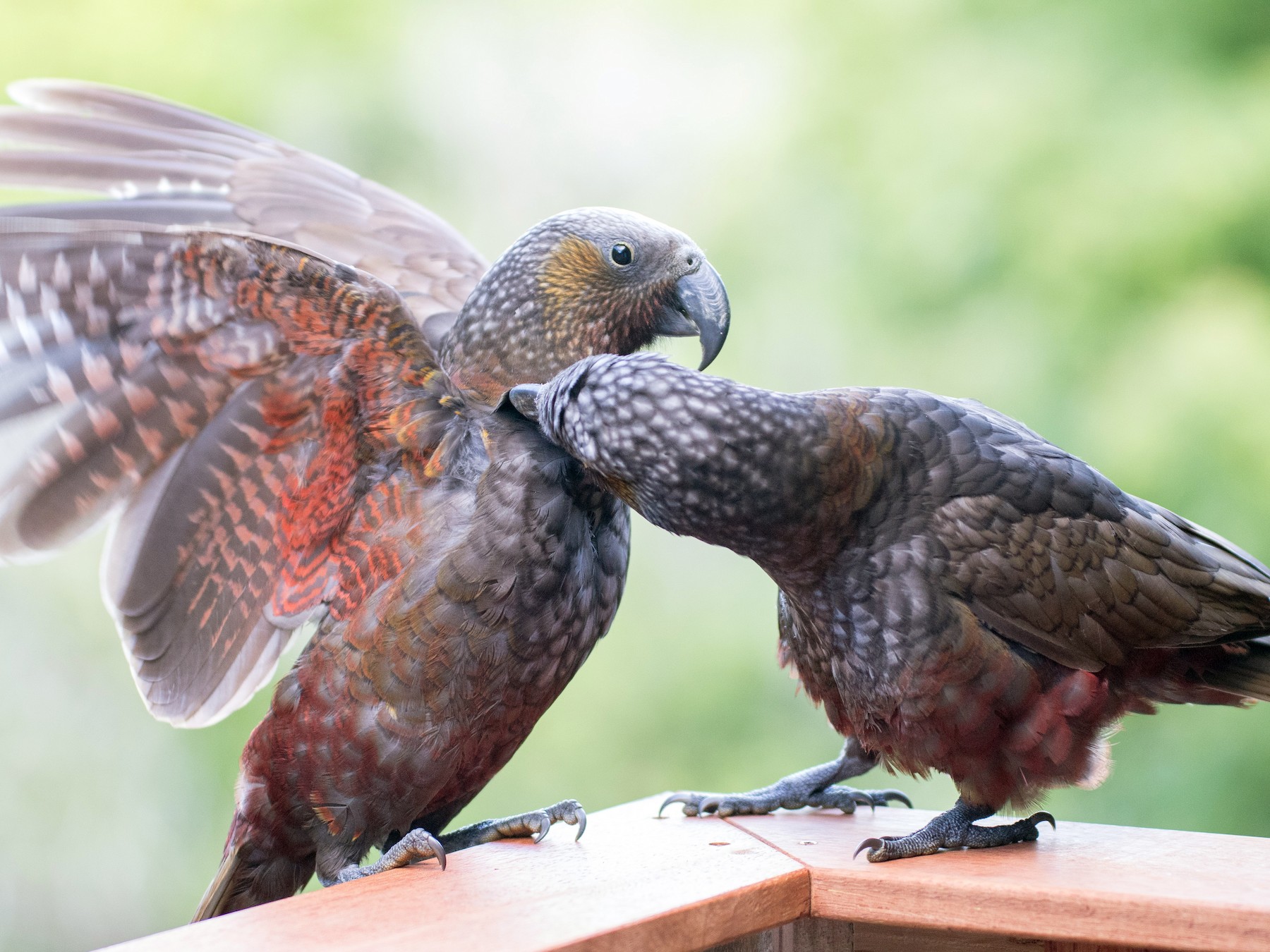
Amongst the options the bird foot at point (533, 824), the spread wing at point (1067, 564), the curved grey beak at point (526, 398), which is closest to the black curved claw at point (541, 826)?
the bird foot at point (533, 824)

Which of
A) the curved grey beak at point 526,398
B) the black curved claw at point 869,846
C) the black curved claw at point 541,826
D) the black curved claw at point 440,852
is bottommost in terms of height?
the black curved claw at point 440,852

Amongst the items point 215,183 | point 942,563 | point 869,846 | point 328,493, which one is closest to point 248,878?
point 328,493

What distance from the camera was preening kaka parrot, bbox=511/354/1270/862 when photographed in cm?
156

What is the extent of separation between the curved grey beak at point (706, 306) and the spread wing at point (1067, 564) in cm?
41

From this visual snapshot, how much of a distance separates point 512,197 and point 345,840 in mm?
2672

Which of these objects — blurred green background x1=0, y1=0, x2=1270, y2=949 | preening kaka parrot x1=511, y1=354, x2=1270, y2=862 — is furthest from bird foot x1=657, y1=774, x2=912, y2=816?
blurred green background x1=0, y1=0, x2=1270, y2=949

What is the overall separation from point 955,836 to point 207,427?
133 centimetres

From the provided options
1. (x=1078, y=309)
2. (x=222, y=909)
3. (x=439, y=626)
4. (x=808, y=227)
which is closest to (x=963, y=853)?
(x=439, y=626)

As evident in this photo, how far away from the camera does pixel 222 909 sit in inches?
76.5

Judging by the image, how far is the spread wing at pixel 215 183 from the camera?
2.20m

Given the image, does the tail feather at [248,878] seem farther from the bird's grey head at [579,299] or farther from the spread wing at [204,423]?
the bird's grey head at [579,299]

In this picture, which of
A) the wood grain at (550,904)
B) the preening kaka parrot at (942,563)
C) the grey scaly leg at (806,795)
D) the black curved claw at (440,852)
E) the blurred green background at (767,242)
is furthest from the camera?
the blurred green background at (767,242)

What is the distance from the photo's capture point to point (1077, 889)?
4.75 feet

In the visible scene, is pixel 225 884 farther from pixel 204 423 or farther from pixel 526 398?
pixel 526 398
